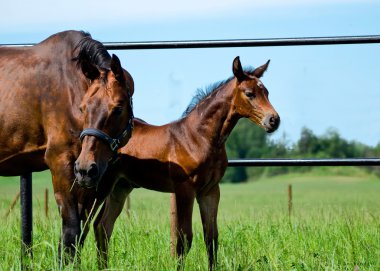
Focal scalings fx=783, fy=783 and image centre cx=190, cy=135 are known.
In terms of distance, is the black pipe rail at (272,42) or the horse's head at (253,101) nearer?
the horse's head at (253,101)

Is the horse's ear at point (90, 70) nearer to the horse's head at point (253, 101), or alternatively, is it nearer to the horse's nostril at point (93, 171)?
the horse's nostril at point (93, 171)

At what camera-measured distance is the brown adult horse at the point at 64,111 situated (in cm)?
349

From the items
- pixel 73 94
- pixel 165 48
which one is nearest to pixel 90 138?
pixel 73 94

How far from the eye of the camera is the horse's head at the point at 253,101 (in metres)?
4.31

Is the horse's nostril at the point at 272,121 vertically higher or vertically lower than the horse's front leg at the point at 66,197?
higher

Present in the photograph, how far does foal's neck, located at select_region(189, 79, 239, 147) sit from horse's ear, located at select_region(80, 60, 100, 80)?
958 mm

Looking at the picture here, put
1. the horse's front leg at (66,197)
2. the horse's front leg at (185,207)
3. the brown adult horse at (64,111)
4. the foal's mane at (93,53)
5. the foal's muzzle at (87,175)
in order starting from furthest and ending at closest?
the horse's front leg at (185,207), the foal's mane at (93,53), the horse's front leg at (66,197), the brown adult horse at (64,111), the foal's muzzle at (87,175)

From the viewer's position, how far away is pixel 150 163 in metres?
4.48

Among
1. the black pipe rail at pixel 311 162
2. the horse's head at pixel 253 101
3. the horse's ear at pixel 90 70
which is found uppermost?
the horse's ear at pixel 90 70

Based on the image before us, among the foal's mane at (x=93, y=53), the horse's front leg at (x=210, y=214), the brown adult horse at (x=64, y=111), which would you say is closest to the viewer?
the brown adult horse at (x=64, y=111)

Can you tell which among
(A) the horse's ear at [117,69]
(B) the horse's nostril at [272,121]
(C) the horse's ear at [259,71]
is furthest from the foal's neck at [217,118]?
(A) the horse's ear at [117,69]

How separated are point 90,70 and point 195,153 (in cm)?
93

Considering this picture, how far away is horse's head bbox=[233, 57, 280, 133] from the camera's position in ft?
14.1

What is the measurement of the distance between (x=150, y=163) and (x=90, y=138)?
1106 mm
